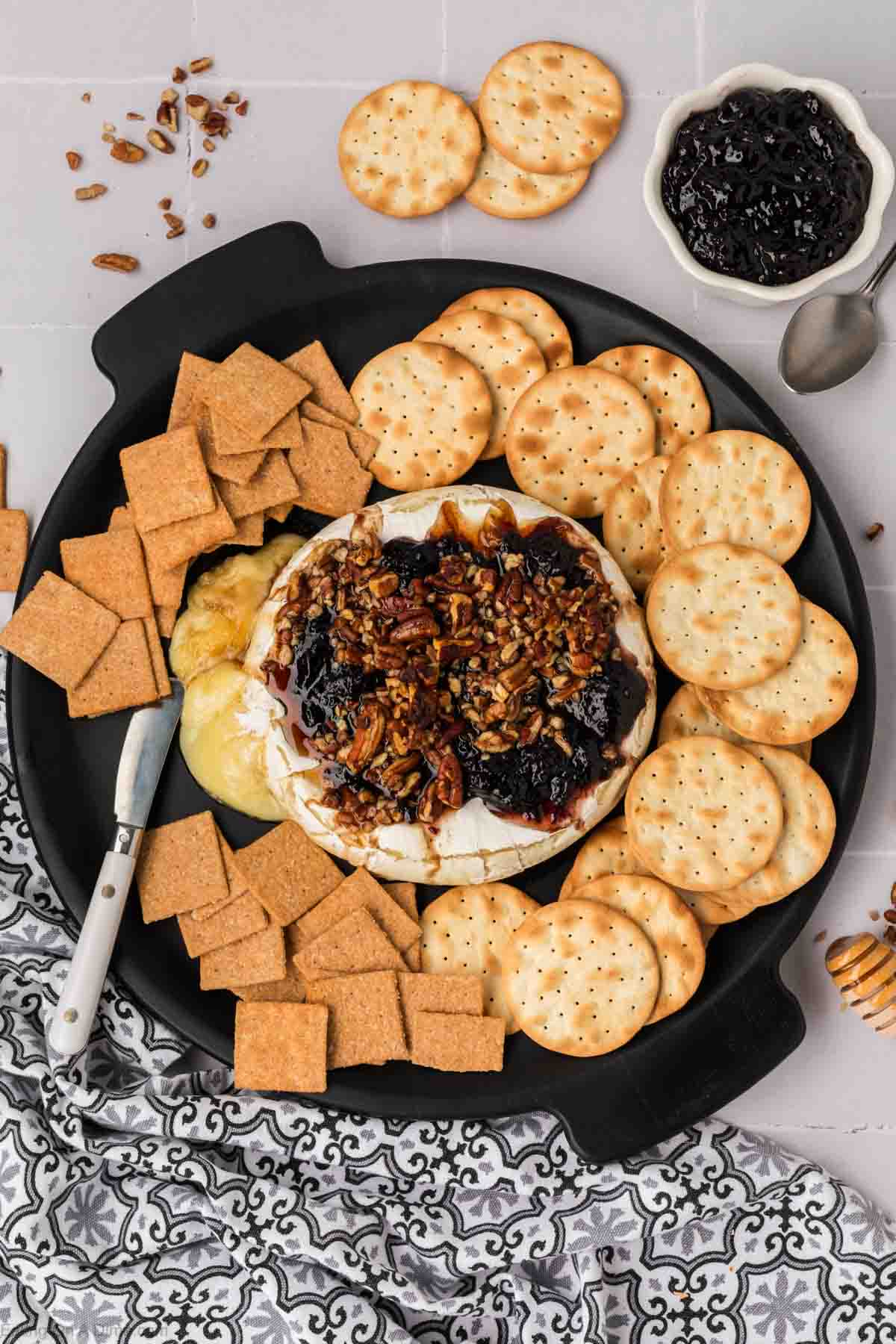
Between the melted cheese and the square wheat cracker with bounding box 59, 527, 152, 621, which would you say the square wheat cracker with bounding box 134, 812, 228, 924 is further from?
the square wheat cracker with bounding box 59, 527, 152, 621

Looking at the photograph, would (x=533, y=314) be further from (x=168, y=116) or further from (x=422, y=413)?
(x=168, y=116)

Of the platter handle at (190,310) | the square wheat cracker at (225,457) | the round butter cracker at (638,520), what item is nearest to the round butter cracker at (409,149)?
the platter handle at (190,310)

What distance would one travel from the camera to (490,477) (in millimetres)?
2869

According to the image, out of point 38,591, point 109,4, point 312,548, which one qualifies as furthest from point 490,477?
point 109,4

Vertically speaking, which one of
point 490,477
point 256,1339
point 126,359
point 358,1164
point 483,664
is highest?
point 126,359

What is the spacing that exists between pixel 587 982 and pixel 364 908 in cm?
47

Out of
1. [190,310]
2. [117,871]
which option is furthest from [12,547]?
[117,871]

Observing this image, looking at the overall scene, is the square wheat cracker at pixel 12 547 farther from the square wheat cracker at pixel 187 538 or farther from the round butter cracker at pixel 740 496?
the round butter cracker at pixel 740 496

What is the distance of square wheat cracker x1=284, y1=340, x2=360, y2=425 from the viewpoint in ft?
9.15

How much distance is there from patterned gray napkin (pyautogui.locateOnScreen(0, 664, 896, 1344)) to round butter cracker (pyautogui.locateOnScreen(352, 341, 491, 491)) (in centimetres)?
108

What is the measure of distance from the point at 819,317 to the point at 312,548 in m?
1.20

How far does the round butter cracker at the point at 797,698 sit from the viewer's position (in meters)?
2.63

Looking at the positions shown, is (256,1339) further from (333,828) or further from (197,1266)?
(333,828)

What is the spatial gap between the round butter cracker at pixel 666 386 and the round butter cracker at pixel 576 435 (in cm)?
6
